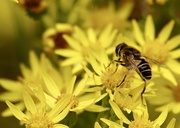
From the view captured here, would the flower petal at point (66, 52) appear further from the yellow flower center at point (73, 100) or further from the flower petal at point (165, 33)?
the yellow flower center at point (73, 100)

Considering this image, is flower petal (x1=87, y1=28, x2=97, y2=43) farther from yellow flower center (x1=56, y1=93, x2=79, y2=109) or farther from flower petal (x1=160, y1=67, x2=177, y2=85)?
yellow flower center (x1=56, y1=93, x2=79, y2=109)

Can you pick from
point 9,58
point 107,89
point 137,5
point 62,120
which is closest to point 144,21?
point 137,5

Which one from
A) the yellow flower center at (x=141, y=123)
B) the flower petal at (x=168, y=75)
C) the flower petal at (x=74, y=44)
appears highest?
the flower petal at (x=74, y=44)

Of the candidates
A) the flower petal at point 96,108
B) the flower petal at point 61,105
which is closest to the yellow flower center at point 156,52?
the flower petal at point 96,108

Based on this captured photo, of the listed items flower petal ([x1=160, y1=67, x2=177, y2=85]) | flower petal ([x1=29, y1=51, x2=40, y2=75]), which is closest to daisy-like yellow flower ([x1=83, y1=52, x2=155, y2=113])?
flower petal ([x1=160, y1=67, x2=177, y2=85])

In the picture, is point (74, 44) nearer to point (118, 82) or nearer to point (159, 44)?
point (159, 44)

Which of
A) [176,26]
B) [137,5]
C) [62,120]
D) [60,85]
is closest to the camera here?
[62,120]

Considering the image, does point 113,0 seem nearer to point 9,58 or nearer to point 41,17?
point 41,17
